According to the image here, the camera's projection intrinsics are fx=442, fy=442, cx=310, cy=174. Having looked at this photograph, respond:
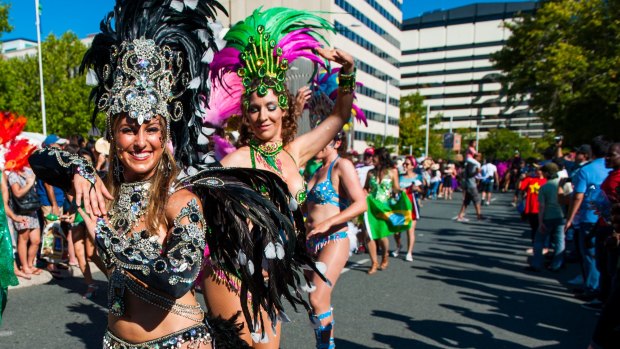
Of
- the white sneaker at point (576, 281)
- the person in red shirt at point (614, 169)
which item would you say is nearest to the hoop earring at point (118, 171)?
the person in red shirt at point (614, 169)

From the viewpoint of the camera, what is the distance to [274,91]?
2.62 m

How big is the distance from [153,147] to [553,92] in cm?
1897

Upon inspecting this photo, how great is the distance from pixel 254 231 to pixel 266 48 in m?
1.36

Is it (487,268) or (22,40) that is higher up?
(22,40)

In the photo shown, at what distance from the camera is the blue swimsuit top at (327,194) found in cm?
372

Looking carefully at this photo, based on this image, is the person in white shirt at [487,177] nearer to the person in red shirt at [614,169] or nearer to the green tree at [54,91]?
the person in red shirt at [614,169]

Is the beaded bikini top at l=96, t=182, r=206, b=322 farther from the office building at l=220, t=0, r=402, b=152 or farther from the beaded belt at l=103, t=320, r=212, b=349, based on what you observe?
the office building at l=220, t=0, r=402, b=152

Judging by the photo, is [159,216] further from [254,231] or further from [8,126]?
[8,126]

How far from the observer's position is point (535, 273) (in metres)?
7.46

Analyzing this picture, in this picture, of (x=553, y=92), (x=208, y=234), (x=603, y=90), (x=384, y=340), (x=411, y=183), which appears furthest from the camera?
(x=553, y=92)

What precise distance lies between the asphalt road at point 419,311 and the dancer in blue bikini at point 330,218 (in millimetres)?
1139

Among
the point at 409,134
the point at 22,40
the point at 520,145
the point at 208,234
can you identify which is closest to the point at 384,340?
the point at 208,234

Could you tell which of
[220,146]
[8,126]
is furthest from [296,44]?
[8,126]

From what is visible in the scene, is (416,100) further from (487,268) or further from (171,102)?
(171,102)
